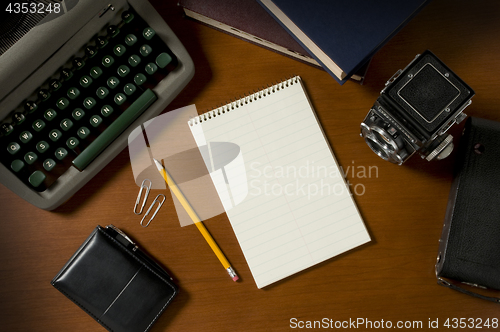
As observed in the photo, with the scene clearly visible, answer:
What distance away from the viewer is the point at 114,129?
2.73 ft

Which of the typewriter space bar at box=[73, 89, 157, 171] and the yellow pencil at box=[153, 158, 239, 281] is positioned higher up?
the typewriter space bar at box=[73, 89, 157, 171]

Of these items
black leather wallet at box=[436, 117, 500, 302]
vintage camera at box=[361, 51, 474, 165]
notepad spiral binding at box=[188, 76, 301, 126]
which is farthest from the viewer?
notepad spiral binding at box=[188, 76, 301, 126]

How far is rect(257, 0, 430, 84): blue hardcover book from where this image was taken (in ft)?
2.45

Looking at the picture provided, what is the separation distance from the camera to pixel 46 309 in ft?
2.82

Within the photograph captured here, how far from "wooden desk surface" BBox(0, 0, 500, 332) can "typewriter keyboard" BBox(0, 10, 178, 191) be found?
0.08 m

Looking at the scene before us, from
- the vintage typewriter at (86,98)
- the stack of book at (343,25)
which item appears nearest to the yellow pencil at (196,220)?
the vintage typewriter at (86,98)

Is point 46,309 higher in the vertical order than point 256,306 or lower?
higher

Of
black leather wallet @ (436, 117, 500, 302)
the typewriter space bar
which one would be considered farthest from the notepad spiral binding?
black leather wallet @ (436, 117, 500, 302)

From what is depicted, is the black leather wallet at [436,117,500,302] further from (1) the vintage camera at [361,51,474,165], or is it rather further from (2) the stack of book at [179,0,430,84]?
(2) the stack of book at [179,0,430,84]

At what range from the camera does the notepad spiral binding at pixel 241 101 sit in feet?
2.92

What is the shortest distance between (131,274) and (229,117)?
421 millimetres

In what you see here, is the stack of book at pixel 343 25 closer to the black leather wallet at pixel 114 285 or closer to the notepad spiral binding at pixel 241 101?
the notepad spiral binding at pixel 241 101

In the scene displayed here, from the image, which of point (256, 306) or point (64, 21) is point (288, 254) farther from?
point (64, 21)

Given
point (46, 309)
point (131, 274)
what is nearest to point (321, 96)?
point (131, 274)
